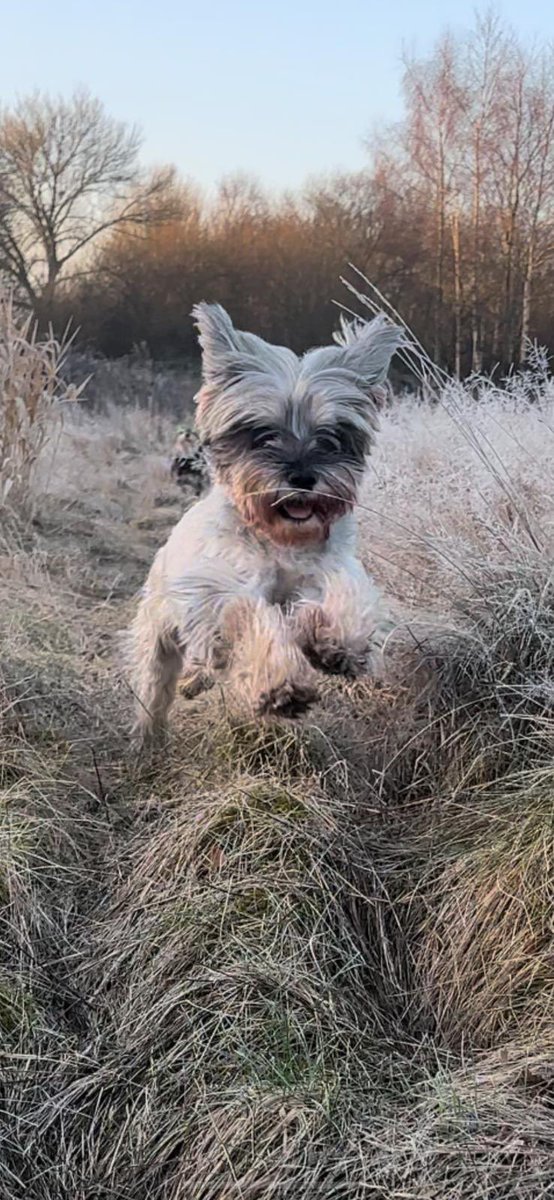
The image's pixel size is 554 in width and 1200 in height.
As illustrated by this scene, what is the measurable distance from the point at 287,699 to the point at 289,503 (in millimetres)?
736

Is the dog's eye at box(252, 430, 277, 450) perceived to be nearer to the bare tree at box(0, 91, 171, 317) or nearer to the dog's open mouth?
the dog's open mouth

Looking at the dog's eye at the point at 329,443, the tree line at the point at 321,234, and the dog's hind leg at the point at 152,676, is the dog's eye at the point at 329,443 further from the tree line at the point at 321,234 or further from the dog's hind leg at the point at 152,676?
the tree line at the point at 321,234

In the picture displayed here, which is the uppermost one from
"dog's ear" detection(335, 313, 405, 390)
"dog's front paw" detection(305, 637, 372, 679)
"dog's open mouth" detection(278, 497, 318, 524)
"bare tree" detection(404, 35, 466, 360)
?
"bare tree" detection(404, 35, 466, 360)

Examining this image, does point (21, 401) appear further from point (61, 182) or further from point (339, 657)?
point (61, 182)

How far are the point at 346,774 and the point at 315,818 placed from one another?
0.26m

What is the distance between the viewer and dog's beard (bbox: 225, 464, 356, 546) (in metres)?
3.46

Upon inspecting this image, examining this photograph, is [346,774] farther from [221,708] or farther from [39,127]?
[39,127]

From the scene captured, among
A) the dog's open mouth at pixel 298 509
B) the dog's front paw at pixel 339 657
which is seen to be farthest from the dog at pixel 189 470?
the dog's front paw at pixel 339 657

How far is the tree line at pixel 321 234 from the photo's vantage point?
10102 mm

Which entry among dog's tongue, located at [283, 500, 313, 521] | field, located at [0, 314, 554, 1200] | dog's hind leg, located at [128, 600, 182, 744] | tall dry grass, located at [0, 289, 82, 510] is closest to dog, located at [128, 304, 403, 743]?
dog's tongue, located at [283, 500, 313, 521]

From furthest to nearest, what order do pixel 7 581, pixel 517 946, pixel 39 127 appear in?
pixel 39 127 < pixel 7 581 < pixel 517 946

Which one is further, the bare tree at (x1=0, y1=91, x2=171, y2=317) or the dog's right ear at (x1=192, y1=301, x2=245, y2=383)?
the bare tree at (x1=0, y1=91, x2=171, y2=317)

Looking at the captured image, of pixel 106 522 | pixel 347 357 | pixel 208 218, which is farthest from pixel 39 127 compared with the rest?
pixel 347 357

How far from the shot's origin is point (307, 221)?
17.4 m
